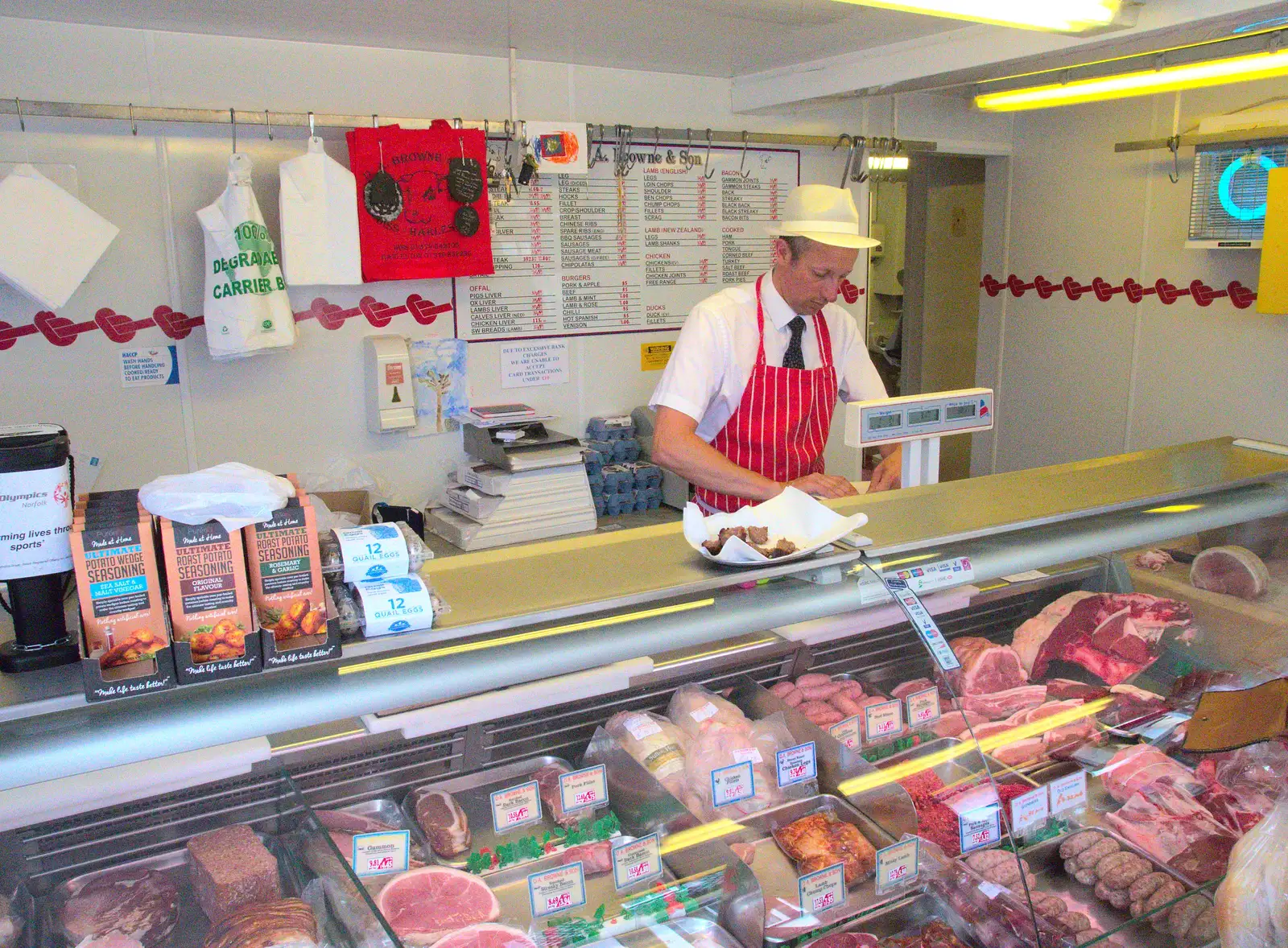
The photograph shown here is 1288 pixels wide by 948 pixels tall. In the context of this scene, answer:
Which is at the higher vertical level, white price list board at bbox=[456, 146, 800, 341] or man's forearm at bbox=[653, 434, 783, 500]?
white price list board at bbox=[456, 146, 800, 341]

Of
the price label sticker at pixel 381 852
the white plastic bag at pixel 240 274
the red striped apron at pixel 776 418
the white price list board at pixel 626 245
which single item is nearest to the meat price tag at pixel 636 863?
the price label sticker at pixel 381 852

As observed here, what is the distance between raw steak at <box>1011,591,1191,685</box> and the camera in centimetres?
263

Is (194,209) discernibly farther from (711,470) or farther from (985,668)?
(985,668)

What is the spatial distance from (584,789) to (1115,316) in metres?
5.33

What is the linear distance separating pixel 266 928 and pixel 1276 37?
4402mm

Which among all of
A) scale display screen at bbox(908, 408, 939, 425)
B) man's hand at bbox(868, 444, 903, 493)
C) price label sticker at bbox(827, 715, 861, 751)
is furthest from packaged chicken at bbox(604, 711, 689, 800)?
man's hand at bbox(868, 444, 903, 493)

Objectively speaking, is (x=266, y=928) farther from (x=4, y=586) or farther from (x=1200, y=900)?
(x=1200, y=900)

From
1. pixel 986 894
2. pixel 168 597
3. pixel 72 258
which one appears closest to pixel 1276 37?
pixel 986 894

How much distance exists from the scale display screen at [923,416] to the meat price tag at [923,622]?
47cm

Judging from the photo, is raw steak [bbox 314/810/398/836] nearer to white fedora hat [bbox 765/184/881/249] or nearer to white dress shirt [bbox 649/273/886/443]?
white dress shirt [bbox 649/273/886/443]

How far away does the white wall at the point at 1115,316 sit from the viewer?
5.53m

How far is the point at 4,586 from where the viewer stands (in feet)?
5.23

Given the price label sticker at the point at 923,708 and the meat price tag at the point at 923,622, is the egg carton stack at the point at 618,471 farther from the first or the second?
the meat price tag at the point at 923,622

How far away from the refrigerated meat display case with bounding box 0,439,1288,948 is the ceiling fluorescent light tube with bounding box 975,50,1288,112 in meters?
2.30
